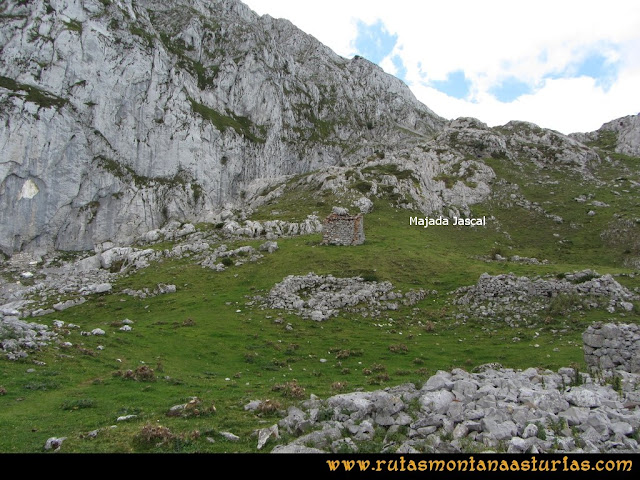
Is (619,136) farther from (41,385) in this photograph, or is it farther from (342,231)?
(41,385)

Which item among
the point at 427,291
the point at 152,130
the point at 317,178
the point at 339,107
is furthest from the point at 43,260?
the point at 339,107

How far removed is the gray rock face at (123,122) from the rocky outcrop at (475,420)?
94.5 metres

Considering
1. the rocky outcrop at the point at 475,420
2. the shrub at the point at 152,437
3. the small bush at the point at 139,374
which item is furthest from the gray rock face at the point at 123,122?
the rocky outcrop at the point at 475,420

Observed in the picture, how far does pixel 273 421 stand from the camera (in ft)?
45.2

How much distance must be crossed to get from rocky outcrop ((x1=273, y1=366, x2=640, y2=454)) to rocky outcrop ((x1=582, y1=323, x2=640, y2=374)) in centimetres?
492


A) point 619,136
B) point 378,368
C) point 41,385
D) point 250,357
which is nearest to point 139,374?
point 41,385

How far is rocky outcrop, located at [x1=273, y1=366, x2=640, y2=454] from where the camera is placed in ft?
32.7

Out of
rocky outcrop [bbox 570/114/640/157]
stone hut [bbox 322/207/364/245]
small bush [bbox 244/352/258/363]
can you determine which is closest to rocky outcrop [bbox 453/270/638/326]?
small bush [bbox 244/352/258/363]

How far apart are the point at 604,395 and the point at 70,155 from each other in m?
126

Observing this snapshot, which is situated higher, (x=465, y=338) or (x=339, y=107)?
(x=339, y=107)

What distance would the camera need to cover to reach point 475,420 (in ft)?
37.2

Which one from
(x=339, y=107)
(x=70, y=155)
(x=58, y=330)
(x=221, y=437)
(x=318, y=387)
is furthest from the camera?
(x=339, y=107)

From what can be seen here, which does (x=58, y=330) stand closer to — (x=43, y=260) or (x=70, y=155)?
(x=43, y=260)

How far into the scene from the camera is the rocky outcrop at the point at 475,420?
9.95m
